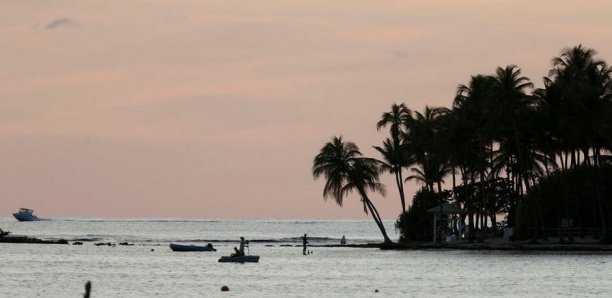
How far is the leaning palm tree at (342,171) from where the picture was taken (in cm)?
12362

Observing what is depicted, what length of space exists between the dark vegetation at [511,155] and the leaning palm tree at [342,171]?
95 millimetres

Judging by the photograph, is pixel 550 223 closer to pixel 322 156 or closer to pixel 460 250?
pixel 460 250

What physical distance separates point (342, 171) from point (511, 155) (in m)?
16.6

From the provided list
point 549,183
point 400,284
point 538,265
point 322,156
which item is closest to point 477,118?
point 549,183

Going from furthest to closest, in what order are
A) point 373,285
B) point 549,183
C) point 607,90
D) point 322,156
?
point 322,156 < point 549,183 < point 607,90 < point 373,285

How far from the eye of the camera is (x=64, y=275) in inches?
3406

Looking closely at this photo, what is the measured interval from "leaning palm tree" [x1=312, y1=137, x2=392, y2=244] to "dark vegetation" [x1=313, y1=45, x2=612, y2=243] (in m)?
0.09

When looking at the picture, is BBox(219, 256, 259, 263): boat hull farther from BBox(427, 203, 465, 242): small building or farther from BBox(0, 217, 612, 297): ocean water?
BBox(427, 203, 465, 242): small building

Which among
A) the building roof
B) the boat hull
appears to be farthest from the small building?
the boat hull

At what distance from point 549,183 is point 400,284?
39.9 metres

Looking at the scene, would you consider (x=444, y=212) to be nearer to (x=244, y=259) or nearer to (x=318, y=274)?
(x=244, y=259)

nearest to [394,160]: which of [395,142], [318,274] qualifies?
[395,142]

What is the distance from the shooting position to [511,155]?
116188 millimetres

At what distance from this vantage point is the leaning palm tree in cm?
12362
